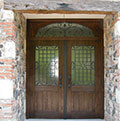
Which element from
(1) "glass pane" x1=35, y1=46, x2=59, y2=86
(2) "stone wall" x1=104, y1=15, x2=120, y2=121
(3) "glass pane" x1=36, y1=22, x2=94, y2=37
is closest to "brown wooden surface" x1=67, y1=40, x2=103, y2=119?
(2) "stone wall" x1=104, y1=15, x2=120, y2=121

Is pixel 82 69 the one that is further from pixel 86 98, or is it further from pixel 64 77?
pixel 86 98

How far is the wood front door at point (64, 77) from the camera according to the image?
3885 millimetres

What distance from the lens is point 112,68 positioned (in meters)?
3.20

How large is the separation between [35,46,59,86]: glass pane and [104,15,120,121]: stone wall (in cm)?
131

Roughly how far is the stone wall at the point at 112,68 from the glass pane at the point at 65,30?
21.6 inches

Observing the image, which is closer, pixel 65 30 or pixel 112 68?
pixel 112 68

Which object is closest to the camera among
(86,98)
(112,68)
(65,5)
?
(65,5)

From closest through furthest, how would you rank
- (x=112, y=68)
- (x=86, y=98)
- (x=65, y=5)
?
(x=65, y=5) → (x=112, y=68) → (x=86, y=98)

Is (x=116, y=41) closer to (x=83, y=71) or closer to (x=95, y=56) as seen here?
(x=95, y=56)

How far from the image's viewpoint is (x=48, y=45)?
3932 millimetres

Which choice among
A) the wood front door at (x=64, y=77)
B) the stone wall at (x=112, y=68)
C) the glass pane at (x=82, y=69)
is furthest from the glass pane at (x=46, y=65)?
the stone wall at (x=112, y=68)

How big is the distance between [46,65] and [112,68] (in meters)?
1.69

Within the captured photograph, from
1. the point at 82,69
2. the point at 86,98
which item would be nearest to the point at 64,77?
the point at 82,69

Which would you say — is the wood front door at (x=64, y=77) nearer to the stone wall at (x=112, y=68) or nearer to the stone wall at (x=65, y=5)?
the stone wall at (x=112, y=68)
